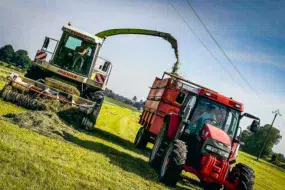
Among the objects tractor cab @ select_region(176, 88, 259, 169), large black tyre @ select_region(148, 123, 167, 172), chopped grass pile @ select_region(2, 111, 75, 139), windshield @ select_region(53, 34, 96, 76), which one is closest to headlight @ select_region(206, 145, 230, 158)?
tractor cab @ select_region(176, 88, 259, 169)

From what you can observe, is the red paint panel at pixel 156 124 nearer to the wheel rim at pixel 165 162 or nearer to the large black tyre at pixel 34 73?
the wheel rim at pixel 165 162

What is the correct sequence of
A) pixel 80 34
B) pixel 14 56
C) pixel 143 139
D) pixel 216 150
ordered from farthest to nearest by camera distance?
pixel 14 56 < pixel 143 139 < pixel 80 34 < pixel 216 150

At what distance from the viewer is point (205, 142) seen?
8.31m

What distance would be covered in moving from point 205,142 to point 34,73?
30.1 ft

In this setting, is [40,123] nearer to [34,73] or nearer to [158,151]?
[158,151]

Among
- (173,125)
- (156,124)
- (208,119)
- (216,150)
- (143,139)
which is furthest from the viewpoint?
(143,139)

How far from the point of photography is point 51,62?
1372 cm

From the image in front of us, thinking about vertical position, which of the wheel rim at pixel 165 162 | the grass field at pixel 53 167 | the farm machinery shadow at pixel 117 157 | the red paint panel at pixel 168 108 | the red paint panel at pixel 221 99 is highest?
the red paint panel at pixel 221 99

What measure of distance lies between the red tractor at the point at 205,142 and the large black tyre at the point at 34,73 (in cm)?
684

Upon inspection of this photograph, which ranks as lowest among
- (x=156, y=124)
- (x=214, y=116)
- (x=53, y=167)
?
(x=53, y=167)

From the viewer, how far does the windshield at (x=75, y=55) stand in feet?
45.8

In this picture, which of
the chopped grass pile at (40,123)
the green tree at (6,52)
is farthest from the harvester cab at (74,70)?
the green tree at (6,52)

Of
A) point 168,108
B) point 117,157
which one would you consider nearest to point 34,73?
point 168,108

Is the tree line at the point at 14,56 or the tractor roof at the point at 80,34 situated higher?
the tractor roof at the point at 80,34
